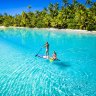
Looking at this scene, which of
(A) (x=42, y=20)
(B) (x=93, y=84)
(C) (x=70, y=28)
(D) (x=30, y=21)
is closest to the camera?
(B) (x=93, y=84)

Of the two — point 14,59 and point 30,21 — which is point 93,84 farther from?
point 30,21

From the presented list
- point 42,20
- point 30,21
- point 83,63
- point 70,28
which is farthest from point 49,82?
point 30,21

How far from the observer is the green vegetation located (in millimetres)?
82387

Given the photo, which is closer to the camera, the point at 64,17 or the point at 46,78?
the point at 46,78

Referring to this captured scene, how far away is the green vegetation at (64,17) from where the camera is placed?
82.4 meters

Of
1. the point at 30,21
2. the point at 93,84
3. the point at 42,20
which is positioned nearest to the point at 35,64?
the point at 93,84

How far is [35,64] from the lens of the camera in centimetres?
2620

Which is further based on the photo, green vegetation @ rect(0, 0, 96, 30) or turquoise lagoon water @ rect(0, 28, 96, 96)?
green vegetation @ rect(0, 0, 96, 30)

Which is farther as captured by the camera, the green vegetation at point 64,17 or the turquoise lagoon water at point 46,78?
the green vegetation at point 64,17

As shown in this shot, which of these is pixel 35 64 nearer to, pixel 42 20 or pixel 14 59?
pixel 14 59

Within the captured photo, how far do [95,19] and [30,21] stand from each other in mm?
49615

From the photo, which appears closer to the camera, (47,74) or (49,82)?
(49,82)

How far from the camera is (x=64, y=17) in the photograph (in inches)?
3762

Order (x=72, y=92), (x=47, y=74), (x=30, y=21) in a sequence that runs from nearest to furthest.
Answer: (x=72, y=92)
(x=47, y=74)
(x=30, y=21)
